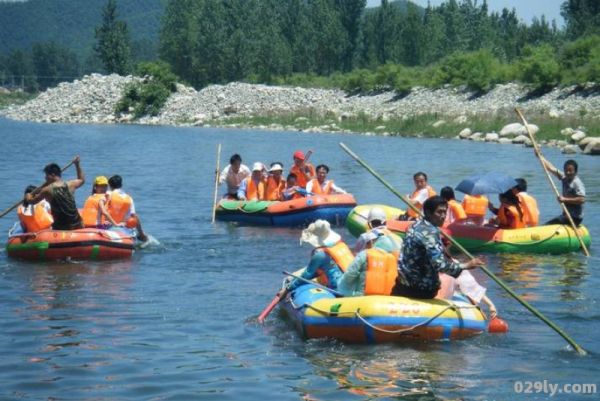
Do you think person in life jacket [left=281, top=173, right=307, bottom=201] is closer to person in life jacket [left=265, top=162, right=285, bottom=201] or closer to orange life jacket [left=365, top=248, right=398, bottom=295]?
person in life jacket [left=265, top=162, right=285, bottom=201]

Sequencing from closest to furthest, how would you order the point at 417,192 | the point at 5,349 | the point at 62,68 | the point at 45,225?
1. the point at 5,349
2. the point at 45,225
3. the point at 417,192
4. the point at 62,68

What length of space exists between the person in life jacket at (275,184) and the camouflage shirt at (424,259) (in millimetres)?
8984

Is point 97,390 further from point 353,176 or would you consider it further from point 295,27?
point 295,27

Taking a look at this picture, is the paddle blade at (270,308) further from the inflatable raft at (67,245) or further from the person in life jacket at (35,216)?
the person in life jacket at (35,216)

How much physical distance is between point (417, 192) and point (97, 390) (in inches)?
302

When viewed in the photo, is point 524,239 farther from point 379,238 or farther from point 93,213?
point 93,213

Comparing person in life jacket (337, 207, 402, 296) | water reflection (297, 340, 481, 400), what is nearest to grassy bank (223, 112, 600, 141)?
person in life jacket (337, 207, 402, 296)

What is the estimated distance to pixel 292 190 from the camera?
17781 millimetres

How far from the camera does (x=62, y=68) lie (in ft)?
572

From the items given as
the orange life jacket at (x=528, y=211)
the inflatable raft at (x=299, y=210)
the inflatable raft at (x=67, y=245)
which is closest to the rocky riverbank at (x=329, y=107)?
the inflatable raft at (x=299, y=210)

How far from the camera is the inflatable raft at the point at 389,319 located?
9.16 m

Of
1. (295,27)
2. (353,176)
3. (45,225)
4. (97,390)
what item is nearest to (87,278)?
(45,225)

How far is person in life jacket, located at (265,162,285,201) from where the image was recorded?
18219mm

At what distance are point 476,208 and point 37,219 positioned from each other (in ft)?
20.1
